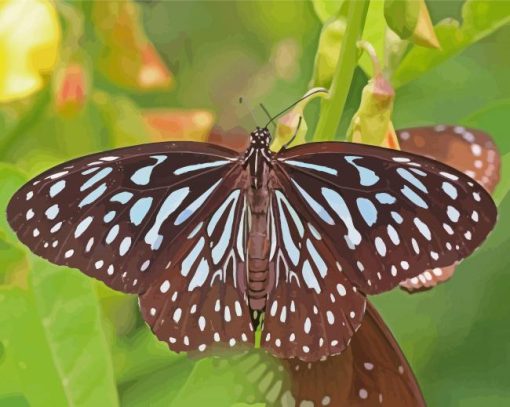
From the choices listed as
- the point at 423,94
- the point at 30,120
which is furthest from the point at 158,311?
the point at 423,94

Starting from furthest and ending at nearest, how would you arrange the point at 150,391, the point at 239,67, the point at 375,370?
the point at 239,67 < the point at 375,370 < the point at 150,391

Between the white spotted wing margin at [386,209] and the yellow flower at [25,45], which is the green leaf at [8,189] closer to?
the yellow flower at [25,45]

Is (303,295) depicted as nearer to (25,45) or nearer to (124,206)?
(124,206)

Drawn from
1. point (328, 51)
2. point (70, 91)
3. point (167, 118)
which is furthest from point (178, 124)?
point (328, 51)

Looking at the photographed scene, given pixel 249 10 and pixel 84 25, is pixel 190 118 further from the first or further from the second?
pixel 249 10

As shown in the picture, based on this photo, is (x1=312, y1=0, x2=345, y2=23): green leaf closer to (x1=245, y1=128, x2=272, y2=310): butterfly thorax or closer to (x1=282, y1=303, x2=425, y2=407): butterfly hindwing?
(x1=245, y1=128, x2=272, y2=310): butterfly thorax

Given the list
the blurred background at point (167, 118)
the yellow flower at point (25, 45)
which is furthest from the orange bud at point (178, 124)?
the yellow flower at point (25, 45)
